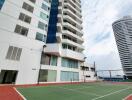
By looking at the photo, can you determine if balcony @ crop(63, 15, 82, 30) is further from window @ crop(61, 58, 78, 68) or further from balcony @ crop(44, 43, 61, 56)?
balcony @ crop(44, 43, 61, 56)

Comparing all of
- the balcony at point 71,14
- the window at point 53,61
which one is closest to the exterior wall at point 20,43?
the window at point 53,61

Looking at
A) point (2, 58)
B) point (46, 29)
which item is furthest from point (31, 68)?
point (46, 29)

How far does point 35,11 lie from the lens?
29.5m

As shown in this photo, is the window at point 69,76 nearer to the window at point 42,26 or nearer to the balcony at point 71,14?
the window at point 42,26

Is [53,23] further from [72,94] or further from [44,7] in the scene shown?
[72,94]

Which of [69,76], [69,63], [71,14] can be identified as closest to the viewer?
[69,76]

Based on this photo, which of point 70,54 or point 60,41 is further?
point 70,54

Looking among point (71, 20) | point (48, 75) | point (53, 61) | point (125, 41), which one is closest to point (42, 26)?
point (53, 61)

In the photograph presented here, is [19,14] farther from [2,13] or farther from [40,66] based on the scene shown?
[40,66]

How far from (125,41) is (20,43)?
13147cm

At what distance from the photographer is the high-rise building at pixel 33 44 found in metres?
21.9

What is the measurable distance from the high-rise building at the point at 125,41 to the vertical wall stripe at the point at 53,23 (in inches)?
4470

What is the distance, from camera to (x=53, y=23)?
110 feet

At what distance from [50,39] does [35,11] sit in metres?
8.79
